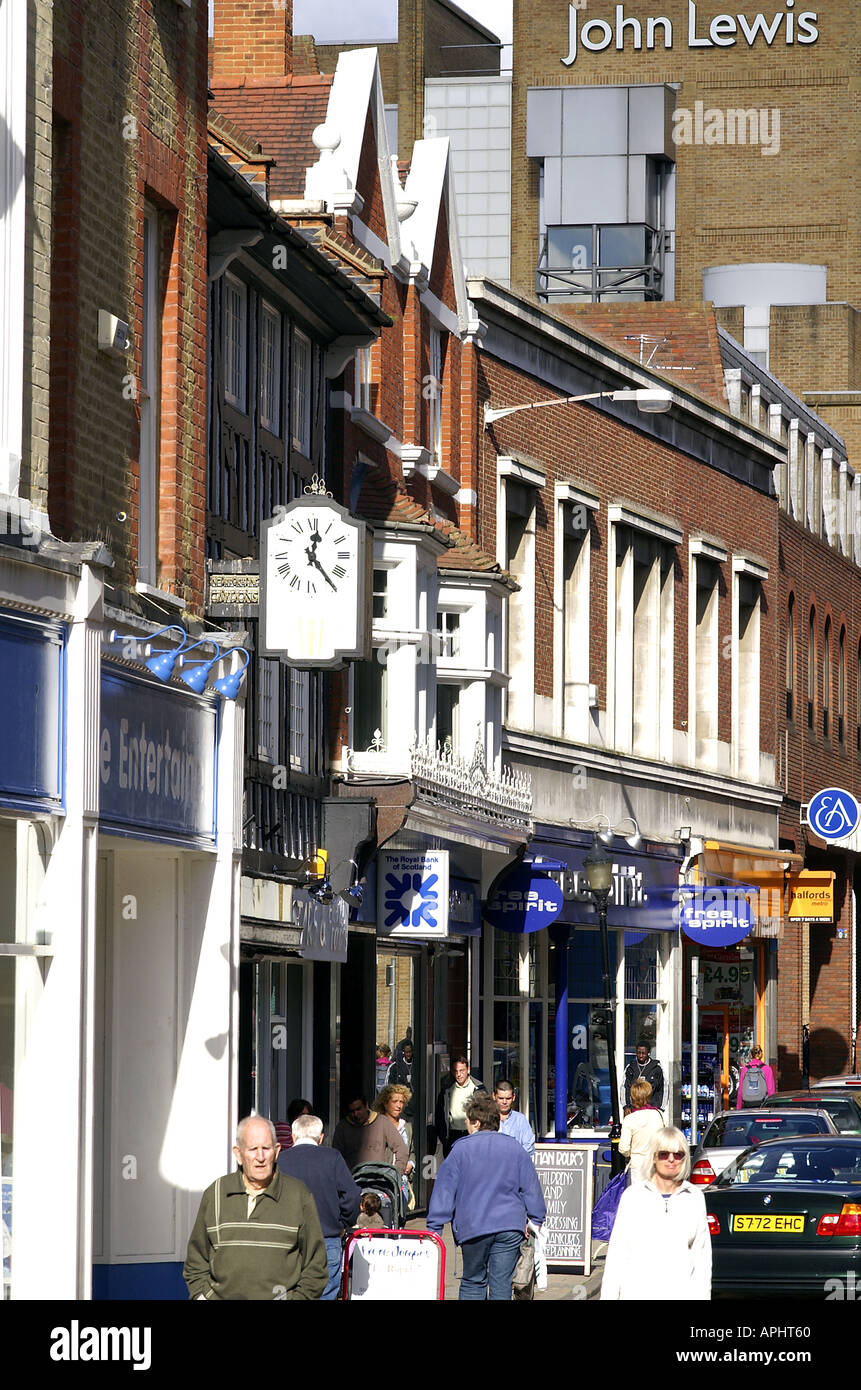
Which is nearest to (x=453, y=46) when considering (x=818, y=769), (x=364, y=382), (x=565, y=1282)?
(x=818, y=769)

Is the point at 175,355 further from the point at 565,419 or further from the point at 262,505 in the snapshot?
the point at 565,419

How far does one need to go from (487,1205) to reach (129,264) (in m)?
6.10

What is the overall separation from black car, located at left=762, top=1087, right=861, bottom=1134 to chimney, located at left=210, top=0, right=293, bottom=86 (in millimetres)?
12671

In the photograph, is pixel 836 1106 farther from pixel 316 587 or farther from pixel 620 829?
pixel 316 587

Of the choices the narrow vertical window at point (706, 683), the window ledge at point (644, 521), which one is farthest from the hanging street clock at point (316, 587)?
the narrow vertical window at point (706, 683)

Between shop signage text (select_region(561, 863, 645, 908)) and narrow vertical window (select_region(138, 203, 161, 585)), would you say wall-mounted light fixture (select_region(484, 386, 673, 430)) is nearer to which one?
shop signage text (select_region(561, 863, 645, 908))

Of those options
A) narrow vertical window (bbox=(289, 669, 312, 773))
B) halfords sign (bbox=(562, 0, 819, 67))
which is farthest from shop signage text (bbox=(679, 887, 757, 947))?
halfords sign (bbox=(562, 0, 819, 67))

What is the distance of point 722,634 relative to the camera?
38.5 metres

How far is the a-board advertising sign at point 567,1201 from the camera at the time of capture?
19.2 m

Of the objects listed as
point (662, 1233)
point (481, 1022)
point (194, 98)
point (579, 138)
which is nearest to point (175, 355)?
point (194, 98)

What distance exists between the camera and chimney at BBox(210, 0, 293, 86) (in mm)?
26375

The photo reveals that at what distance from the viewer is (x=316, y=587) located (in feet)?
57.7

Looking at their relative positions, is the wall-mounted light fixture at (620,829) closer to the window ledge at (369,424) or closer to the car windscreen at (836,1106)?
the car windscreen at (836,1106)

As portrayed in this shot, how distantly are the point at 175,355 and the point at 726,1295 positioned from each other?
7.97m
